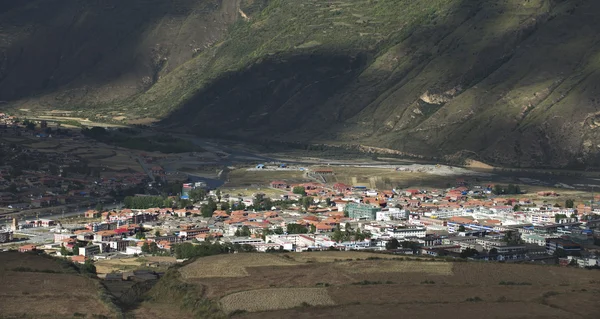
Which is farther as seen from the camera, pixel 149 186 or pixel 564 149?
pixel 564 149

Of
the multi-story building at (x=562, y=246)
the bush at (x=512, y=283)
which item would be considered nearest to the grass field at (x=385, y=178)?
the multi-story building at (x=562, y=246)

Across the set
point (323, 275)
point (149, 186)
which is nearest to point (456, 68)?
point (149, 186)

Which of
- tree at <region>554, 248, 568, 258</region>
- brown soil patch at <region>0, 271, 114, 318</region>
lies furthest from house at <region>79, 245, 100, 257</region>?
tree at <region>554, 248, 568, 258</region>

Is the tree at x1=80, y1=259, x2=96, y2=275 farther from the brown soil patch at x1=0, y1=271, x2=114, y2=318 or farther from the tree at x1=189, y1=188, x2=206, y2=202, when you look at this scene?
the tree at x1=189, y1=188, x2=206, y2=202

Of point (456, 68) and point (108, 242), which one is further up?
point (456, 68)

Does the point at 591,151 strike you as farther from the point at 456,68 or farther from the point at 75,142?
the point at 75,142

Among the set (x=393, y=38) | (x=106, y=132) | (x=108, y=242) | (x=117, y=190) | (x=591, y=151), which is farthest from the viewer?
(x=393, y=38)
